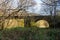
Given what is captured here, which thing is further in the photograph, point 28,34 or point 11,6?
point 11,6

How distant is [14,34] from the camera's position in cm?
882

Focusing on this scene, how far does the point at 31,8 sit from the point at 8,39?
5503 mm

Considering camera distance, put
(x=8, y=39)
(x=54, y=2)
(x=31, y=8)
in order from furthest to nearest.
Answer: (x=31, y=8), (x=54, y=2), (x=8, y=39)

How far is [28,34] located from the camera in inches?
359

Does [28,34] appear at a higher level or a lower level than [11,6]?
lower

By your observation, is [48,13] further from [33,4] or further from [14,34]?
[14,34]

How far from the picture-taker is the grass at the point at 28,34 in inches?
345

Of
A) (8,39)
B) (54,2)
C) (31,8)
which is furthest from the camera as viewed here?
(31,8)

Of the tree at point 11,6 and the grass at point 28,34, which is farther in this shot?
the tree at point 11,6

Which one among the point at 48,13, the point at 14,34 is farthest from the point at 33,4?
the point at 14,34

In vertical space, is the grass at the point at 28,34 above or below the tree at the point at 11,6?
below

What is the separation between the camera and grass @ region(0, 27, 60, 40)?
345 inches

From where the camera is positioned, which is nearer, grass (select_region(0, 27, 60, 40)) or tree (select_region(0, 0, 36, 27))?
grass (select_region(0, 27, 60, 40))

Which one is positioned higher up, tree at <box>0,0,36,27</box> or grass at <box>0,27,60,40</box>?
tree at <box>0,0,36,27</box>
